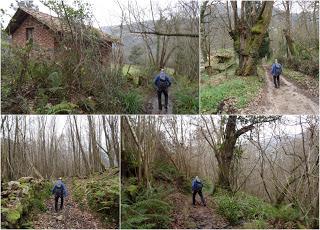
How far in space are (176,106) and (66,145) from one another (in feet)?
4.60

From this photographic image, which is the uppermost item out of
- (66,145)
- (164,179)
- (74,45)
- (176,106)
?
(74,45)

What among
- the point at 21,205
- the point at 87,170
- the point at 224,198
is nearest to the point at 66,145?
the point at 87,170

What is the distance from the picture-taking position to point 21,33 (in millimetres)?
4938

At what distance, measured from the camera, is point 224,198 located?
193 inches

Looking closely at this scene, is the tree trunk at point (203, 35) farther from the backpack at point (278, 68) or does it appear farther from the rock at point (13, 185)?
the rock at point (13, 185)

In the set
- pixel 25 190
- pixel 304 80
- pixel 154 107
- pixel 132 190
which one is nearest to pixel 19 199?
pixel 25 190

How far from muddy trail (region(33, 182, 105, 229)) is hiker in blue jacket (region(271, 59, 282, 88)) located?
2.63 meters

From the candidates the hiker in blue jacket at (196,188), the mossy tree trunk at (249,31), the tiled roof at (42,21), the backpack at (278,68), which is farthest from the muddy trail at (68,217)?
the backpack at (278,68)

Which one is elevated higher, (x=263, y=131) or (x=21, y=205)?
(x=263, y=131)

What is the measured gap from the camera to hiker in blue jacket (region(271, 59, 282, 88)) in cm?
484

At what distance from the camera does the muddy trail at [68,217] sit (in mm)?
4848

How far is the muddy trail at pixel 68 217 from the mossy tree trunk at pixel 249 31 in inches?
95.3

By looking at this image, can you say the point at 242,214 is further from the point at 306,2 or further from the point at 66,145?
the point at 306,2

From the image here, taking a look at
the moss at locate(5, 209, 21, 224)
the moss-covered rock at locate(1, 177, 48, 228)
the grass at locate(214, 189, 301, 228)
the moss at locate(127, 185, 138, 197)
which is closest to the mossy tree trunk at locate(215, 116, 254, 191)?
the grass at locate(214, 189, 301, 228)
